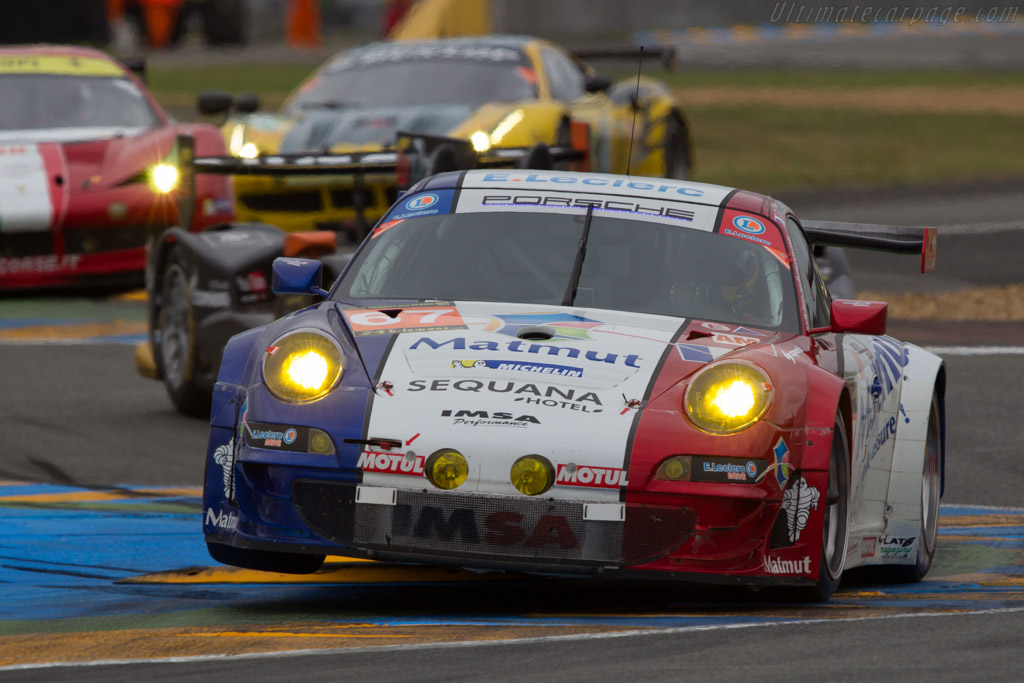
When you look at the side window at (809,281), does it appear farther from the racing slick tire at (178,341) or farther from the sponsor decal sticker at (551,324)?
the racing slick tire at (178,341)

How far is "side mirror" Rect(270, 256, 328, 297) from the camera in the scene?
20.5 feet

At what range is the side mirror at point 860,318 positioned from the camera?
19.6ft

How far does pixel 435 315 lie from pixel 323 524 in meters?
0.84

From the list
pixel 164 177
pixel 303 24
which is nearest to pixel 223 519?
pixel 164 177

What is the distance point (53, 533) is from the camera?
21.5 ft

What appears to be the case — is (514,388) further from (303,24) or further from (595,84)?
(303,24)

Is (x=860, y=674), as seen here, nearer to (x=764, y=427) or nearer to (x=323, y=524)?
(x=764, y=427)

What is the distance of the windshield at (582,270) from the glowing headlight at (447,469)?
3.42 ft

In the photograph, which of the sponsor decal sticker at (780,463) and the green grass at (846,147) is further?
the green grass at (846,147)

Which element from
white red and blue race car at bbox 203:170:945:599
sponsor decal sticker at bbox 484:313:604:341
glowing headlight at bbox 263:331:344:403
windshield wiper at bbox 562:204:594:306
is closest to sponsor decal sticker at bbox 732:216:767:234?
white red and blue race car at bbox 203:170:945:599

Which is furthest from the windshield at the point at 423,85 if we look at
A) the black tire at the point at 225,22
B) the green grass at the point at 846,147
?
the black tire at the point at 225,22

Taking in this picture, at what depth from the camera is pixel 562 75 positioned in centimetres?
1488

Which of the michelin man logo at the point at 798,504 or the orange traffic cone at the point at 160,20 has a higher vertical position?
the orange traffic cone at the point at 160,20

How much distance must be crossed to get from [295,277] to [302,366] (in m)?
0.83
